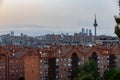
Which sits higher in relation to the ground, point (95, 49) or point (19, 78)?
point (95, 49)

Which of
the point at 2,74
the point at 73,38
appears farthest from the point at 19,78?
the point at 73,38

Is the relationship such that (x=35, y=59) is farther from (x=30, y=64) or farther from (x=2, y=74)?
(x=2, y=74)

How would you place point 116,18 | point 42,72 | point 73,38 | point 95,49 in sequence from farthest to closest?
1. point 73,38
2. point 95,49
3. point 42,72
4. point 116,18

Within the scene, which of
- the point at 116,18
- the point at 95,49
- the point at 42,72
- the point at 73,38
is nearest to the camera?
the point at 116,18

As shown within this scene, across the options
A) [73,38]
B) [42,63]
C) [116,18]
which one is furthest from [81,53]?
[73,38]

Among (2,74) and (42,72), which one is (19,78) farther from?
(42,72)

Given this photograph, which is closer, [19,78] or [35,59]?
[35,59]
